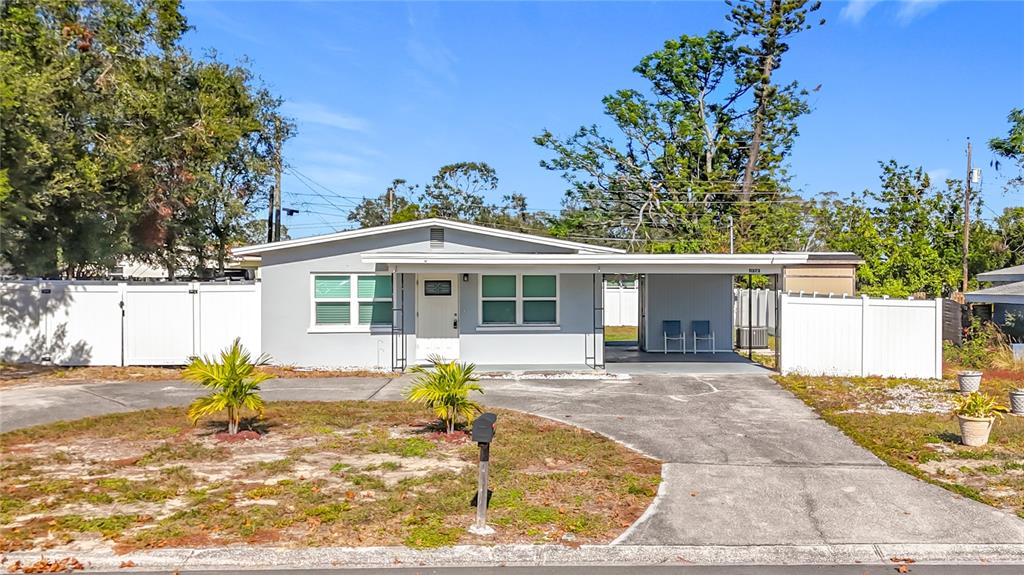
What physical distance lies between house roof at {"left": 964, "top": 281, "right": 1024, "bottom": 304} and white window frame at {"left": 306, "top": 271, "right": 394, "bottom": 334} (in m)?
15.2

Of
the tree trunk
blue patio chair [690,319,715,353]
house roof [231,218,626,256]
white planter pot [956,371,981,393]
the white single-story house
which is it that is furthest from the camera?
the tree trunk

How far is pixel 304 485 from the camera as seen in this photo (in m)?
7.20

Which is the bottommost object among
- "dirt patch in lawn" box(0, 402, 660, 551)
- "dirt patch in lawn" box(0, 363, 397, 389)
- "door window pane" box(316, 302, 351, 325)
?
"dirt patch in lawn" box(0, 402, 660, 551)

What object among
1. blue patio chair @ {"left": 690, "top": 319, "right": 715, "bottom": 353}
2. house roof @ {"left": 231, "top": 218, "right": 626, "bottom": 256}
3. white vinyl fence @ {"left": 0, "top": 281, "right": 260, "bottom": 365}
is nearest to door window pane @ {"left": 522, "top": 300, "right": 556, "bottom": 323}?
house roof @ {"left": 231, "top": 218, "right": 626, "bottom": 256}

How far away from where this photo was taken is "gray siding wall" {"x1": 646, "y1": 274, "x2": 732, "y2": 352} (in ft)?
61.2

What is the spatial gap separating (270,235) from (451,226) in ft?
53.6

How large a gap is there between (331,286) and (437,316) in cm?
247

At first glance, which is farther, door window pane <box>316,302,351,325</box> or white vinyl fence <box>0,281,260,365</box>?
door window pane <box>316,302,351,325</box>

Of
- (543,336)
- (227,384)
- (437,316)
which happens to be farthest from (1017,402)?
(227,384)

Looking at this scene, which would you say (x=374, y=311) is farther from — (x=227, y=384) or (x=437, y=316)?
(x=227, y=384)

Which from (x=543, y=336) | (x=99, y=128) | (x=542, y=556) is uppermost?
(x=99, y=128)

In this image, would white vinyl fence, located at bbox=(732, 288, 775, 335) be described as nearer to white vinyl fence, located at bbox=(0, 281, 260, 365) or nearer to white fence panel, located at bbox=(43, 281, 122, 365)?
white vinyl fence, located at bbox=(0, 281, 260, 365)

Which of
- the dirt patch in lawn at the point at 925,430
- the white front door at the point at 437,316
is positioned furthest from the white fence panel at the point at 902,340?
the white front door at the point at 437,316

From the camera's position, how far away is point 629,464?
818 cm
